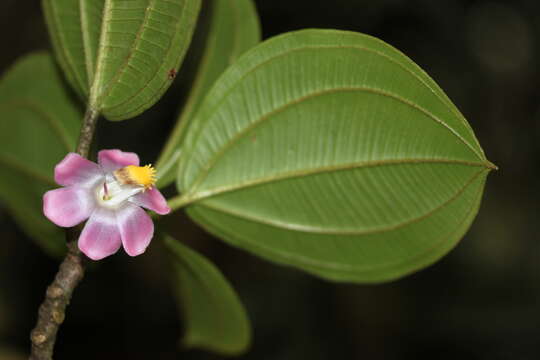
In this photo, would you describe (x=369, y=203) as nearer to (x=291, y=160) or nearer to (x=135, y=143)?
(x=291, y=160)

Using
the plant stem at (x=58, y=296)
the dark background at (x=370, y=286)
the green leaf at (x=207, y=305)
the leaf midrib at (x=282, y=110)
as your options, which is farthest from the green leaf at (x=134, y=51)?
the dark background at (x=370, y=286)

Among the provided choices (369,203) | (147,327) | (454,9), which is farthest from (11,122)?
(454,9)

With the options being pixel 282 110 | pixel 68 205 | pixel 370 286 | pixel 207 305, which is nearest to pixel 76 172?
pixel 68 205

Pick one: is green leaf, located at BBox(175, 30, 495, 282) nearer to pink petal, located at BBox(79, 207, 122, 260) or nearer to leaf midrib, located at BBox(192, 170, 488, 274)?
leaf midrib, located at BBox(192, 170, 488, 274)

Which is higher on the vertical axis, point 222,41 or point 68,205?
point 222,41

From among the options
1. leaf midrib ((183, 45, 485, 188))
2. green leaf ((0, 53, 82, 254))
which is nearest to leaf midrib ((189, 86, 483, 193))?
leaf midrib ((183, 45, 485, 188))

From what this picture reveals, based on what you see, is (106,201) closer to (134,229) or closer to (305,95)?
(134,229)
